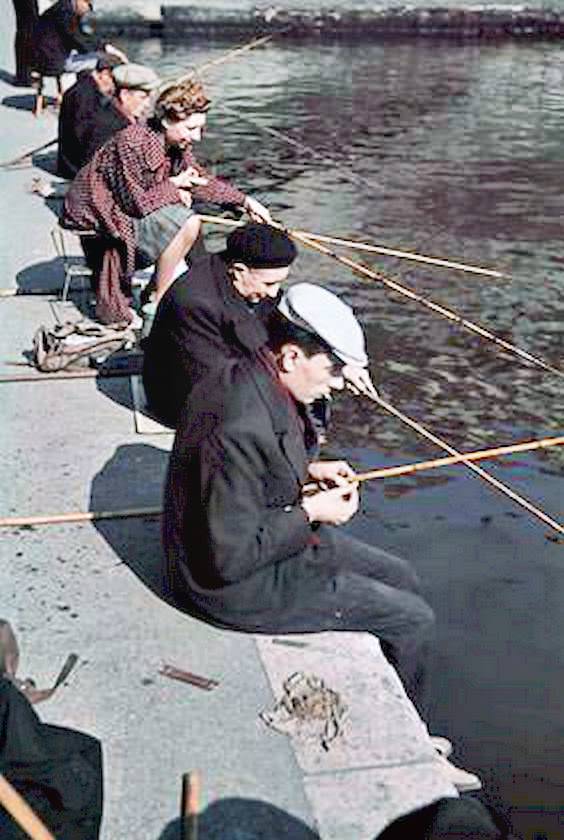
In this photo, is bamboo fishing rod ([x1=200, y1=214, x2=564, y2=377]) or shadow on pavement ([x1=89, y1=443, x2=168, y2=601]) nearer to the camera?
shadow on pavement ([x1=89, y1=443, x2=168, y2=601])

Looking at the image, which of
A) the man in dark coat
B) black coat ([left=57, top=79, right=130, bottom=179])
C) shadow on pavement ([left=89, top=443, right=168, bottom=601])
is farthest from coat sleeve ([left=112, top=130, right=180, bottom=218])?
the man in dark coat

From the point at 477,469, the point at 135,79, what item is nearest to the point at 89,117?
the point at 135,79

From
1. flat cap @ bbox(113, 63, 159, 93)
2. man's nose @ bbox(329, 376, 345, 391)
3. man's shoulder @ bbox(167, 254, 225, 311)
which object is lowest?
man's shoulder @ bbox(167, 254, 225, 311)

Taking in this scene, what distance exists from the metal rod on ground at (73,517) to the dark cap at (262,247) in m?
1.17

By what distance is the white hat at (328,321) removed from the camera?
4.53 m

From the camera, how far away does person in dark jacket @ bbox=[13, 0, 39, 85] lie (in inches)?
637

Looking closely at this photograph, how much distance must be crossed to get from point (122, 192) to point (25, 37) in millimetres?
9459

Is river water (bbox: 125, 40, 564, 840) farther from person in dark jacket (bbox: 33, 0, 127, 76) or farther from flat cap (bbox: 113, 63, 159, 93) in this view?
flat cap (bbox: 113, 63, 159, 93)

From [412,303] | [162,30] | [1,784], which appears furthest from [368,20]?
[1,784]

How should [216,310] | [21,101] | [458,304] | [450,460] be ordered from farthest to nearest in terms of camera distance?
[21,101] < [458,304] < [216,310] < [450,460]

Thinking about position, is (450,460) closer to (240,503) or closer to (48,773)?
(240,503)

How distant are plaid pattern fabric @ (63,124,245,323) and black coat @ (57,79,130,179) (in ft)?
7.69

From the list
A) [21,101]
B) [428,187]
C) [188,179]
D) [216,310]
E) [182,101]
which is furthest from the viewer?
[21,101]

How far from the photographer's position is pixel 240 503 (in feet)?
15.0
